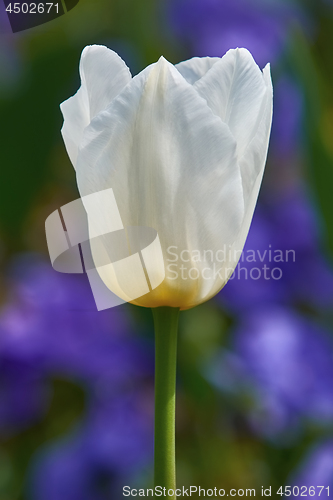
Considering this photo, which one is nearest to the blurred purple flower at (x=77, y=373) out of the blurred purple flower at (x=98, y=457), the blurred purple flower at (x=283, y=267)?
the blurred purple flower at (x=98, y=457)

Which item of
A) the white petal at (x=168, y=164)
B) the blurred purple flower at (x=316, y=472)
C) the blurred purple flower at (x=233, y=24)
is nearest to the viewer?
the white petal at (x=168, y=164)

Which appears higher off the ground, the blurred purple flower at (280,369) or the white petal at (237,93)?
the white petal at (237,93)

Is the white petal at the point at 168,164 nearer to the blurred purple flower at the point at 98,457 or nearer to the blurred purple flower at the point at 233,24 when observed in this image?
the blurred purple flower at the point at 98,457

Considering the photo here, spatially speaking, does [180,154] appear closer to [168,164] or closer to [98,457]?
[168,164]

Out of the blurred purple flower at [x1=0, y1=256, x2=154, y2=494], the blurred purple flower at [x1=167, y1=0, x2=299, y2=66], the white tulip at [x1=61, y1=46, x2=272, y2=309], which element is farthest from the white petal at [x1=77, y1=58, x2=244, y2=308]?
the blurred purple flower at [x1=167, y1=0, x2=299, y2=66]

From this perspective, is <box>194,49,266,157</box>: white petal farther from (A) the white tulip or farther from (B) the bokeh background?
(B) the bokeh background

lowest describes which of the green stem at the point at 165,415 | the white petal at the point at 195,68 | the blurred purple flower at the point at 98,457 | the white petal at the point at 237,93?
the blurred purple flower at the point at 98,457

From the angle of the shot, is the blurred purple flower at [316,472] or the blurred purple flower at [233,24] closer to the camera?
the blurred purple flower at [316,472]

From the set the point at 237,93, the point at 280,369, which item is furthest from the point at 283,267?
the point at 237,93
